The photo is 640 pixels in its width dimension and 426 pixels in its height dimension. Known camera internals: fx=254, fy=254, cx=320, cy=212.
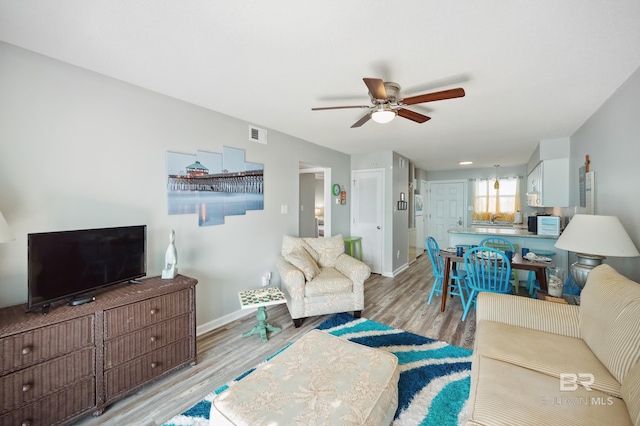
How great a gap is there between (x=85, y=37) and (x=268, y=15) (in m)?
1.19

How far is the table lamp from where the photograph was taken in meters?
1.80

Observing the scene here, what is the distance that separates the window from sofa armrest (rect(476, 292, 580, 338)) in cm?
567

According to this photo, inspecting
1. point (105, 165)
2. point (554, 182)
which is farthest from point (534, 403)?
point (554, 182)

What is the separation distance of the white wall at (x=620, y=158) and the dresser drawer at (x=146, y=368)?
3.61 meters

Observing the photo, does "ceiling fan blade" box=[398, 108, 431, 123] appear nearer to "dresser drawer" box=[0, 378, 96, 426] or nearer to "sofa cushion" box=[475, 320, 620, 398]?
"sofa cushion" box=[475, 320, 620, 398]

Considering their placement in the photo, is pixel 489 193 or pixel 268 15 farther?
pixel 489 193

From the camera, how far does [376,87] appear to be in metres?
1.73

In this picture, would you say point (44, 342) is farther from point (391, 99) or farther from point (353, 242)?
point (353, 242)

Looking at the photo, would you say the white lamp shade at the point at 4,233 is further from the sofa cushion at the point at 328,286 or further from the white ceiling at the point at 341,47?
the sofa cushion at the point at 328,286

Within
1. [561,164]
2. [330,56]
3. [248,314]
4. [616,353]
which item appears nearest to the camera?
[616,353]

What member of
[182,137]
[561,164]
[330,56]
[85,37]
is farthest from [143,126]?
[561,164]

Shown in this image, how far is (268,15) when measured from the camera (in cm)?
137

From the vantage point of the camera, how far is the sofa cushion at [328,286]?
9.08ft

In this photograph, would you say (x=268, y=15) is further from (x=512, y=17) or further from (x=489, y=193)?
(x=489, y=193)
